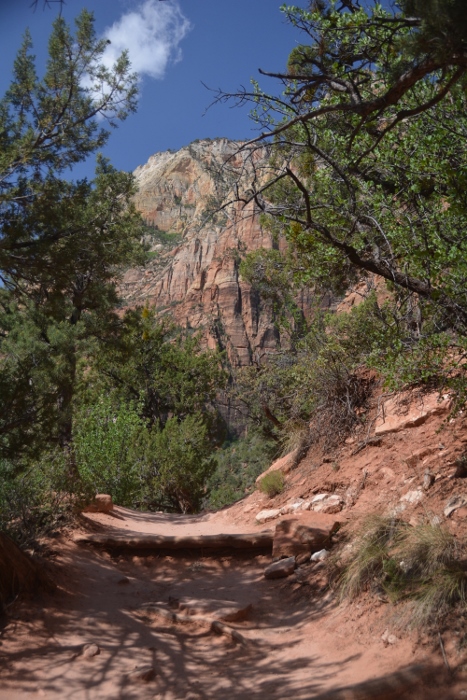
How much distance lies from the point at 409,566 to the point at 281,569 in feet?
6.88

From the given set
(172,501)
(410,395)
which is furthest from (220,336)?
(410,395)

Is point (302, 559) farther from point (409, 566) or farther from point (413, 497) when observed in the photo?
point (409, 566)

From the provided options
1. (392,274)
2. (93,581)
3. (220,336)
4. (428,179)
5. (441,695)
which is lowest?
(441,695)

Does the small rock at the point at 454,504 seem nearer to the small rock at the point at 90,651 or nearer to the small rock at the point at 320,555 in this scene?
the small rock at the point at 320,555

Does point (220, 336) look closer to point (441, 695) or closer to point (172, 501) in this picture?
point (172, 501)

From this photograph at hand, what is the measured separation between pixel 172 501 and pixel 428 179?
15264 mm

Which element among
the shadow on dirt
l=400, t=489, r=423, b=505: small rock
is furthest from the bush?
l=400, t=489, r=423, b=505: small rock

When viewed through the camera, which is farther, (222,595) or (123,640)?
(222,595)

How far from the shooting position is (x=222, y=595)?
6.32 metres

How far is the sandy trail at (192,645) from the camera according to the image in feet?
13.2

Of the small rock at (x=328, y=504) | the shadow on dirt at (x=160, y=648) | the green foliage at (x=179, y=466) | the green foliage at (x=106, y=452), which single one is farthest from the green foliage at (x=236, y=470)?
the shadow on dirt at (x=160, y=648)

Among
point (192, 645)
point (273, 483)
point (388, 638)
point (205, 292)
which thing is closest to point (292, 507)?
point (273, 483)

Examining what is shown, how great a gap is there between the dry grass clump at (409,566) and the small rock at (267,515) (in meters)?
3.19

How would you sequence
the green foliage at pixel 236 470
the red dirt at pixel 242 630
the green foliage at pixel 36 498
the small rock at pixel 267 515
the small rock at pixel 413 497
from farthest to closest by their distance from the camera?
the green foliage at pixel 236 470 < the small rock at pixel 267 515 < the green foliage at pixel 36 498 < the small rock at pixel 413 497 < the red dirt at pixel 242 630
